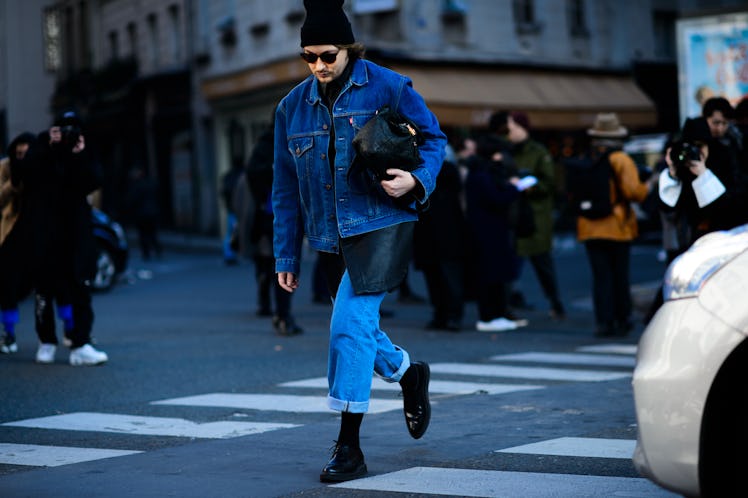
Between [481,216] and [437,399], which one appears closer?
[437,399]

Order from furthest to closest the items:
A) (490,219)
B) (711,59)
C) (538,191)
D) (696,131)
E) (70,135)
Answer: (711,59) < (538,191) < (490,219) < (70,135) < (696,131)

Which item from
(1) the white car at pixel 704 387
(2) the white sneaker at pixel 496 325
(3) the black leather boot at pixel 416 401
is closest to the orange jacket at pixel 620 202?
(2) the white sneaker at pixel 496 325

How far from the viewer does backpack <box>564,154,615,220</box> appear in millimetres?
12422

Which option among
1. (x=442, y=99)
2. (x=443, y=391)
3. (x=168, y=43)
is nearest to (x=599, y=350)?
(x=443, y=391)

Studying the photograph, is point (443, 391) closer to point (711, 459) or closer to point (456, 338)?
point (456, 338)

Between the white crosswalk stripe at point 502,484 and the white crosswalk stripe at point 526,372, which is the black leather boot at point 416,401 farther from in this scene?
the white crosswalk stripe at point 526,372

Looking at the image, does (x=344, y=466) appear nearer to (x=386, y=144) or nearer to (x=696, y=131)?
(x=386, y=144)

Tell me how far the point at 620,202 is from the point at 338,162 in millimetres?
6735

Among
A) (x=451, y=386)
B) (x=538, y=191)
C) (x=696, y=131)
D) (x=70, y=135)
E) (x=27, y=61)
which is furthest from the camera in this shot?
(x=27, y=61)

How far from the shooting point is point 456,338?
13016 millimetres

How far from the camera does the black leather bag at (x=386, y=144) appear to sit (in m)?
5.97

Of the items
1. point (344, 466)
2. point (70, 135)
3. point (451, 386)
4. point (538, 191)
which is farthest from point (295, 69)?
point (344, 466)

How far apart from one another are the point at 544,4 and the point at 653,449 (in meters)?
34.6

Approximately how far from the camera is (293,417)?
810 cm
